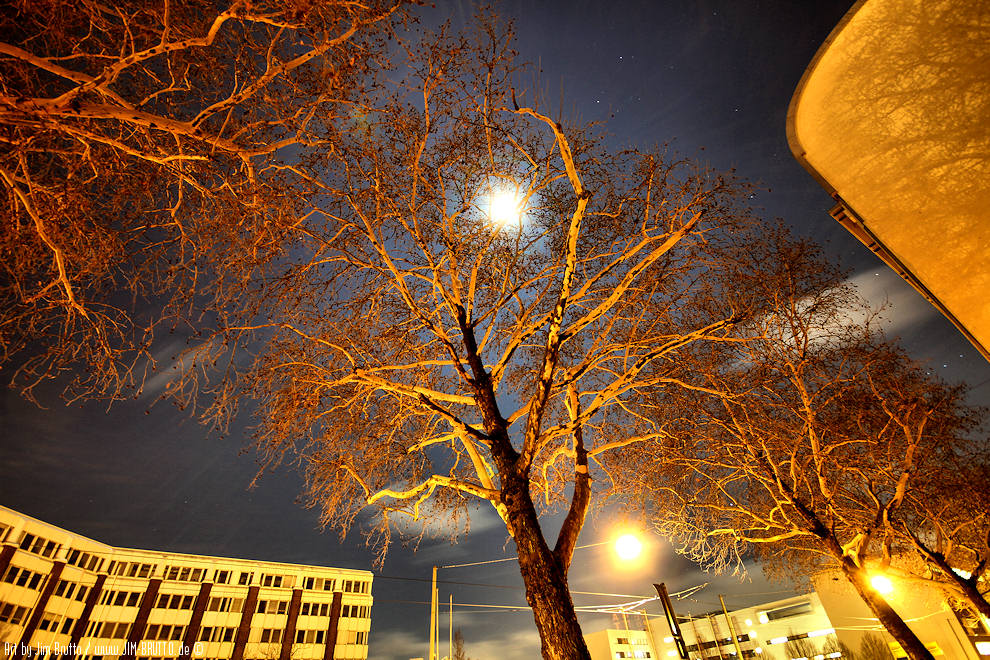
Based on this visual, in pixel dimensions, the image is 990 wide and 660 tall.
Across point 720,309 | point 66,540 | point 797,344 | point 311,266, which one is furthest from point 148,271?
point 66,540

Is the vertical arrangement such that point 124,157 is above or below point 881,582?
above

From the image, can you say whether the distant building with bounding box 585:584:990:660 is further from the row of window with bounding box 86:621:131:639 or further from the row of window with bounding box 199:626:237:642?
the row of window with bounding box 86:621:131:639

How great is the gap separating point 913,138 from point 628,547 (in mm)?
7289

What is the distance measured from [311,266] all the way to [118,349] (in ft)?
9.51

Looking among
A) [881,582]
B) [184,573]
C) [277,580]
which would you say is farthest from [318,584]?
[881,582]

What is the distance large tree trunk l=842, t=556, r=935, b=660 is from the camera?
345 inches

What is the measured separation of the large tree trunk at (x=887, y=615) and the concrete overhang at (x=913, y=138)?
29.9 feet

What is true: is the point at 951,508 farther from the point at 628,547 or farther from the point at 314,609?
the point at 314,609

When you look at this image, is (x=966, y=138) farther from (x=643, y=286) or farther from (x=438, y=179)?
(x=438, y=179)

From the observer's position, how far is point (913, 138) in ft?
9.98

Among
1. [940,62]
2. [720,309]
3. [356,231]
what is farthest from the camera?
[720,309]

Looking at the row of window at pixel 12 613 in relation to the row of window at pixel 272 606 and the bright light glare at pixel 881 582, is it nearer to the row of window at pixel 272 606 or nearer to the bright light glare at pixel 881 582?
the row of window at pixel 272 606

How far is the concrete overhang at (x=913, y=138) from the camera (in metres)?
2.72

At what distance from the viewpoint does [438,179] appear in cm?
732
